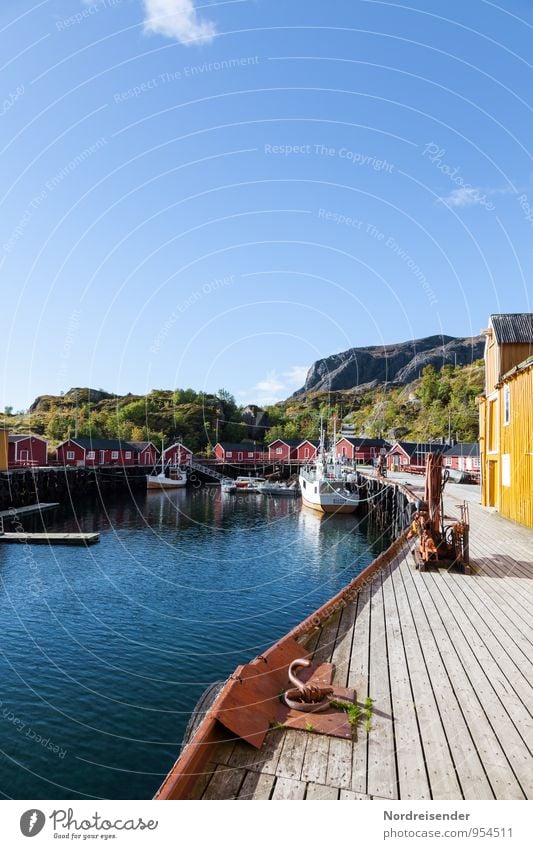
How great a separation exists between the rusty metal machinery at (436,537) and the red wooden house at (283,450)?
91.3 metres

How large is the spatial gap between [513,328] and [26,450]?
2539 inches

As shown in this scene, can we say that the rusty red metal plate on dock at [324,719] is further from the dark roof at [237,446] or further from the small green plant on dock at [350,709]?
the dark roof at [237,446]

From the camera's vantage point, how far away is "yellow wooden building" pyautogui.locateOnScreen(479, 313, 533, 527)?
2136 centimetres

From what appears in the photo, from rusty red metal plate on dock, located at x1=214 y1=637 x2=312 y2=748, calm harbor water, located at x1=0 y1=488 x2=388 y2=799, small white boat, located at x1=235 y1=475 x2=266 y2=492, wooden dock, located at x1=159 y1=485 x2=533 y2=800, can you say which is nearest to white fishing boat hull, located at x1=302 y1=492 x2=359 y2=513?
calm harbor water, located at x1=0 y1=488 x2=388 y2=799

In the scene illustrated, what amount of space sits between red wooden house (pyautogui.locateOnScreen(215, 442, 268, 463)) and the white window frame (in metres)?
78.1

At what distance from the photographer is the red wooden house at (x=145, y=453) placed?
91.6m

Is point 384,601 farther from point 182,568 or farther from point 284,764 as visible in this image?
point 182,568

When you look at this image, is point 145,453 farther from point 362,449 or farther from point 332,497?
point 332,497

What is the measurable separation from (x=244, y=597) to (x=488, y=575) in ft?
36.6

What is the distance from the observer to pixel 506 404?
24609 millimetres

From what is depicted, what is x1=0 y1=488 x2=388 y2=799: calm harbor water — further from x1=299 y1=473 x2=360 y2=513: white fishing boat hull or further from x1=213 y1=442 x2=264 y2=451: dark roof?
x1=213 y1=442 x2=264 y2=451: dark roof

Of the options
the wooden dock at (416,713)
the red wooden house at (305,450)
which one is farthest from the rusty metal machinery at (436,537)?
the red wooden house at (305,450)

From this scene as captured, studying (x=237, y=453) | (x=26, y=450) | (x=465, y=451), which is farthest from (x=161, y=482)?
(x=465, y=451)

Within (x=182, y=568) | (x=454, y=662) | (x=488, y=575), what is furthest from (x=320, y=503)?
(x=454, y=662)
